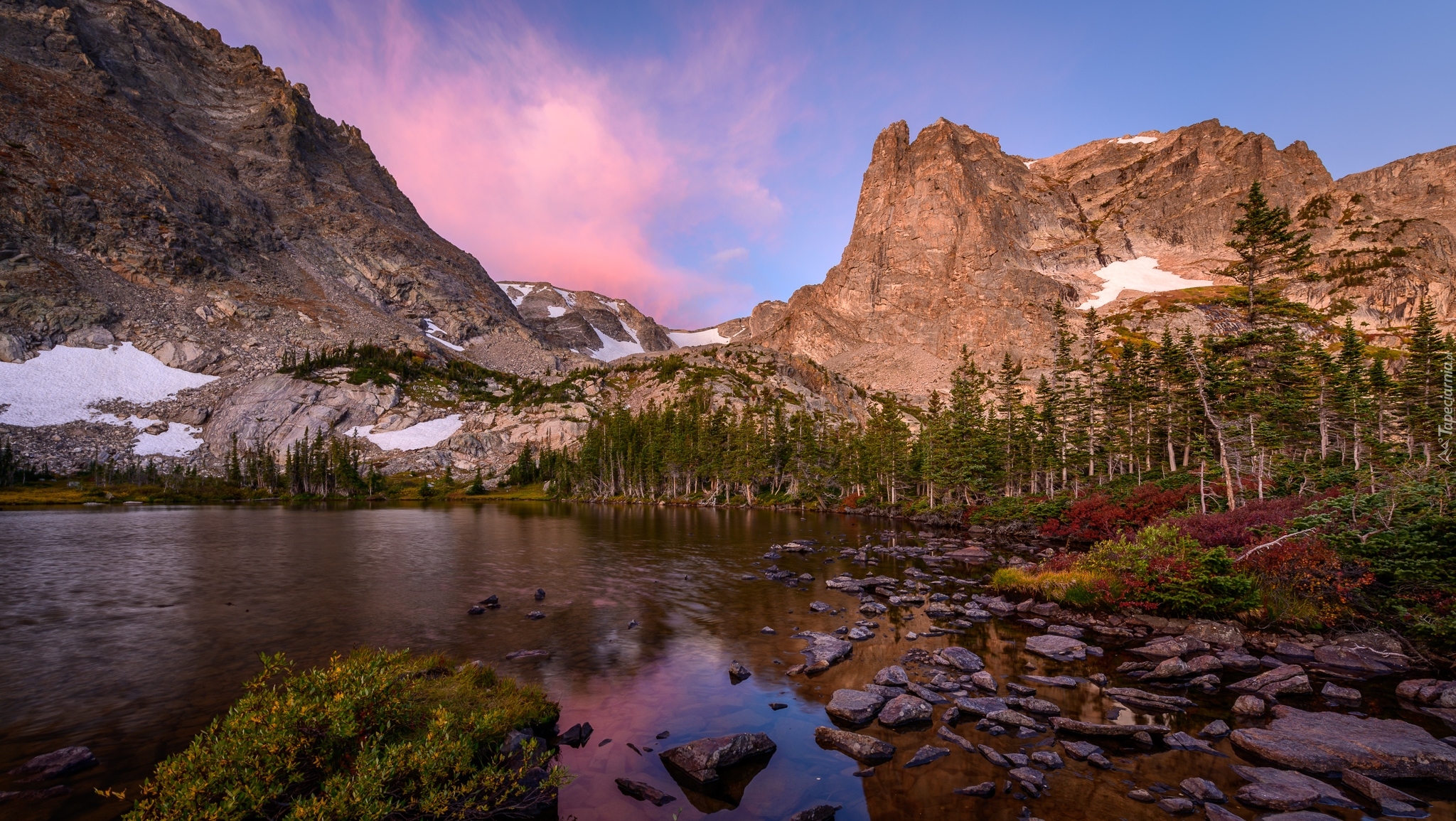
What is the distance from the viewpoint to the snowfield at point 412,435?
6476 inches

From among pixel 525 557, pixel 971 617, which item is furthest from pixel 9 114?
pixel 971 617

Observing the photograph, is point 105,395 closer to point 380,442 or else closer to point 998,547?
point 380,442

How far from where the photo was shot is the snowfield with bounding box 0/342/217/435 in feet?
446

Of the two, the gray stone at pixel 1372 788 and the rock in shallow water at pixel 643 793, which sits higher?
the rock in shallow water at pixel 643 793

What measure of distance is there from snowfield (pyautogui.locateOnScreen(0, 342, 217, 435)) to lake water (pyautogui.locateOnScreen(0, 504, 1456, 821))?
5634 inches

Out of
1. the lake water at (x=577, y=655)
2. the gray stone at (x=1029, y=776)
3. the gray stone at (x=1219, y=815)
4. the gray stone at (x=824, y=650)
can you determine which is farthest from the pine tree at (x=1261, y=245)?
the gray stone at (x=1029, y=776)

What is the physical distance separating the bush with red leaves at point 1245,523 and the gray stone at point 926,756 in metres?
18.1

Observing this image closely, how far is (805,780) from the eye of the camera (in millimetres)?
11375

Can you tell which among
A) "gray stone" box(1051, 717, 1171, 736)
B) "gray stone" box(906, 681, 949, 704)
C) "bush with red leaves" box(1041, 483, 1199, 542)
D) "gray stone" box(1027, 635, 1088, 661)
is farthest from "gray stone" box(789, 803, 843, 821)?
"bush with red leaves" box(1041, 483, 1199, 542)

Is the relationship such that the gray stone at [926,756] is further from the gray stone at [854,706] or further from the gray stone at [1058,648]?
the gray stone at [1058,648]

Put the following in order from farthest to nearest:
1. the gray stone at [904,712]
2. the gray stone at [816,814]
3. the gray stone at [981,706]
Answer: the gray stone at [981,706] → the gray stone at [904,712] → the gray stone at [816,814]

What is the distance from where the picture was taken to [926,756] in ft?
39.7

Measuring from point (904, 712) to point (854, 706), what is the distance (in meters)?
1.26

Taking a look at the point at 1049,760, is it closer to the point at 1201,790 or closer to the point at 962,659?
the point at 1201,790
